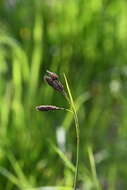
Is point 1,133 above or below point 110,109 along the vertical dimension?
above

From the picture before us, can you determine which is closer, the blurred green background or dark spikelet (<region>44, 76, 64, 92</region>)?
dark spikelet (<region>44, 76, 64, 92</region>)

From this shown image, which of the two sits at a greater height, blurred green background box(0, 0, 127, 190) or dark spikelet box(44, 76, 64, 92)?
dark spikelet box(44, 76, 64, 92)

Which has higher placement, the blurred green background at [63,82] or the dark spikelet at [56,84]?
the dark spikelet at [56,84]

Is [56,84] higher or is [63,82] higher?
[56,84]

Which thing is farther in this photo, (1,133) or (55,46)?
(55,46)

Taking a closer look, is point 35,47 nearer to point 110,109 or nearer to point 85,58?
point 85,58

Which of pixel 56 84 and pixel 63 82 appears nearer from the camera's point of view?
pixel 56 84

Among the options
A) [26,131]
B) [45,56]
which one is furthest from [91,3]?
[26,131]

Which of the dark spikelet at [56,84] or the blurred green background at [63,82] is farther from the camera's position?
the blurred green background at [63,82]
